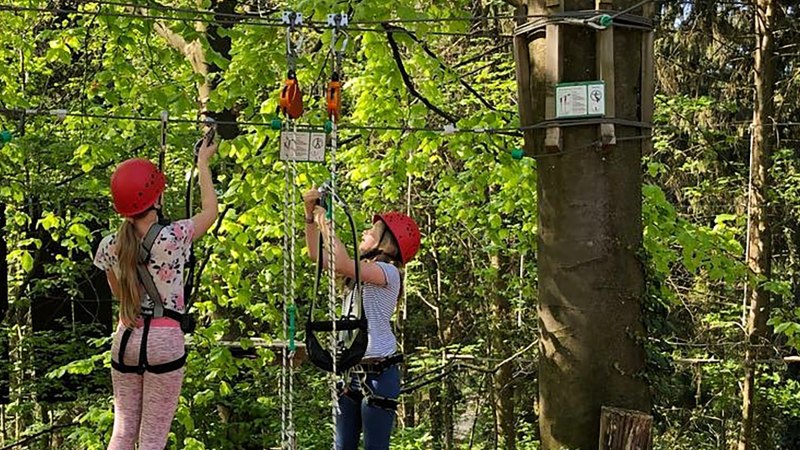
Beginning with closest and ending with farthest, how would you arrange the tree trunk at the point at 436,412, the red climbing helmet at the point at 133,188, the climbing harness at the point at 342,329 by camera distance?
the red climbing helmet at the point at 133,188 < the climbing harness at the point at 342,329 < the tree trunk at the point at 436,412

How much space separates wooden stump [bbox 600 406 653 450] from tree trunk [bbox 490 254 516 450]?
4258 millimetres

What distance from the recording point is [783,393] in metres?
8.04

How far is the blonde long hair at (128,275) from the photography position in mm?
2598

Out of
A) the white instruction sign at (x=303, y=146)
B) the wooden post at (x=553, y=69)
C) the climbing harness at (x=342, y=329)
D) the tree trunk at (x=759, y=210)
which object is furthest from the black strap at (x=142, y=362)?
the tree trunk at (x=759, y=210)

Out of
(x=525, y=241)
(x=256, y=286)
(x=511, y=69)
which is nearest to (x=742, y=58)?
(x=511, y=69)

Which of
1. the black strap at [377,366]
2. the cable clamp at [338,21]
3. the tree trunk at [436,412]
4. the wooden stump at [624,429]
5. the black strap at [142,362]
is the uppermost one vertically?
the cable clamp at [338,21]

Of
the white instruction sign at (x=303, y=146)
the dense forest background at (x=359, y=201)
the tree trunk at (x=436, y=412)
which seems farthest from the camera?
the tree trunk at (x=436, y=412)

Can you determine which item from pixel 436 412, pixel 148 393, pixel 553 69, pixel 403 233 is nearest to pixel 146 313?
pixel 148 393

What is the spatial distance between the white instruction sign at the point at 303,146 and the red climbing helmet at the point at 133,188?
557mm

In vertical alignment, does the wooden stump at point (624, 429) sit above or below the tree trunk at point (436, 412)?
above

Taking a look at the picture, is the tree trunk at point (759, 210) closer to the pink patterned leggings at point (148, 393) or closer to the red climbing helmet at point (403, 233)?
the red climbing helmet at point (403, 233)

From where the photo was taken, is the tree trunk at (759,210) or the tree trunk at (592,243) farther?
the tree trunk at (759,210)

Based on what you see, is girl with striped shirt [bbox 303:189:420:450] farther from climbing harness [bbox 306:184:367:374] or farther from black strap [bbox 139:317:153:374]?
black strap [bbox 139:317:153:374]

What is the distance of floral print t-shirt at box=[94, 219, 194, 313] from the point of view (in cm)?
264
